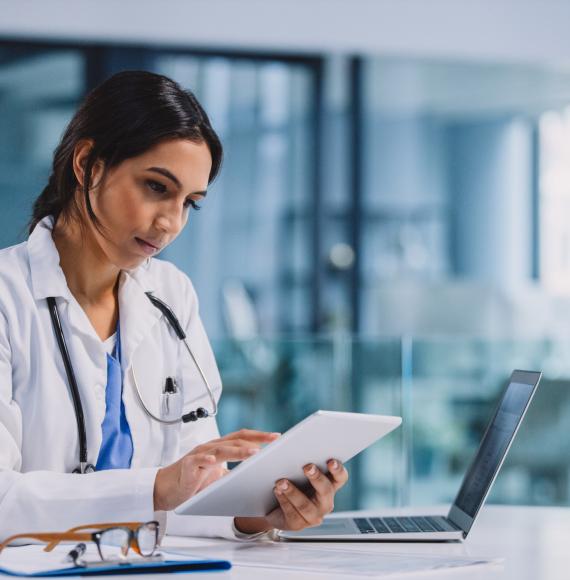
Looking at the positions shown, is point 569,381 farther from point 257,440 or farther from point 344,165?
point 257,440

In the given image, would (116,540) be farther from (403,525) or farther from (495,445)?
(495,445)

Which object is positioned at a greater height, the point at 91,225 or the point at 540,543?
the point at 91,225

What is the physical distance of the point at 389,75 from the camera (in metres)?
6.48

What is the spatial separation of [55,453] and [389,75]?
205 inches

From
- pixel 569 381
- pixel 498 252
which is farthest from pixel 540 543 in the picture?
pixel 498 252

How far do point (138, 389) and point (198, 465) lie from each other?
421 mm

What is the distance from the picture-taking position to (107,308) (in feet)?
5.90

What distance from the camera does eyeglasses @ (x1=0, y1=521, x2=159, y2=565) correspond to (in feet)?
3.62

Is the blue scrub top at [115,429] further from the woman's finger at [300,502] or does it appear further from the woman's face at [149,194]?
the woman's finger at [300,502]

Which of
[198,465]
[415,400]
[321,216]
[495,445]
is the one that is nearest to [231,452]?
[198,465]

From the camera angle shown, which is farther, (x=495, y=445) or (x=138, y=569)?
(x=495, y=445)

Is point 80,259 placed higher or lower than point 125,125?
lower

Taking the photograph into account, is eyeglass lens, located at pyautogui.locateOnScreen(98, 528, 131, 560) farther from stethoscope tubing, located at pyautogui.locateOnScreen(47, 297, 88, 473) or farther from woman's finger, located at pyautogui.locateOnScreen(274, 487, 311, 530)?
stethoscope tubing, located at pyautogui.locateOnScreen(47, 297, 88, 473)

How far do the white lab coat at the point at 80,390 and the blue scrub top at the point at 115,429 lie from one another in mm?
13
